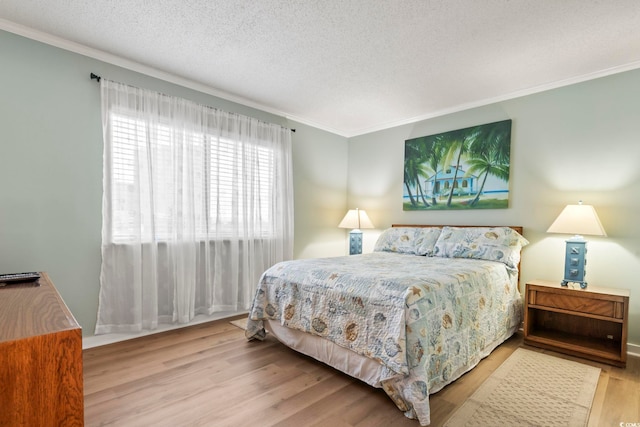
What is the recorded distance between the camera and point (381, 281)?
2.02m

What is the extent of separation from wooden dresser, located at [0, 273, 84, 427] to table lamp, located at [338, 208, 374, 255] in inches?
140

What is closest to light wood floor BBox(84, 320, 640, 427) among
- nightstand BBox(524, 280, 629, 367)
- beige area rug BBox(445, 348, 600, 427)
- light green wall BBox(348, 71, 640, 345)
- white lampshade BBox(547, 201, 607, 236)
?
beige area rug BBox(445, 348, 600, 427)

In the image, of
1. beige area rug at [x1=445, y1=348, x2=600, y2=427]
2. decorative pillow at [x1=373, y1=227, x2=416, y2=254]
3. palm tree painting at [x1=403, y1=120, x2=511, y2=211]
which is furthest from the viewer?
decorative pillow at [x1=373, y1=227, x2=416, y2=254]

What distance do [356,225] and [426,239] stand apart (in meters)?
1.06

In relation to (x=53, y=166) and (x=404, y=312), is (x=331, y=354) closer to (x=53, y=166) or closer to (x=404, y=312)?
(x=404, y=312)

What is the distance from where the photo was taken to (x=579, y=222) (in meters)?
2.61

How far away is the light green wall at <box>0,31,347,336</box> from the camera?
230 cm

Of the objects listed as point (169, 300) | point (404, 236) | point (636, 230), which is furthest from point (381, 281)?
→ point (636, 230)

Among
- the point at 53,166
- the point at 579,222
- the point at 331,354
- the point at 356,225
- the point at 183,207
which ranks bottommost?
the point at 331,354

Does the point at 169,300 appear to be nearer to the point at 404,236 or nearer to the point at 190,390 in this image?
the point at 190,390

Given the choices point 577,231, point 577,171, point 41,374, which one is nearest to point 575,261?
point 577,231

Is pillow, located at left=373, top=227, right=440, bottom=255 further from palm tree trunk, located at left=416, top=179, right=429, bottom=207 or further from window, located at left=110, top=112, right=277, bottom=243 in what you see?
window, located at left=110, top=112, right=277, bottom=243

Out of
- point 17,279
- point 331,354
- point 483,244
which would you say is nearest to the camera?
point 17,279

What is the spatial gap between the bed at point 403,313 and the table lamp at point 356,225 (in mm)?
1413
